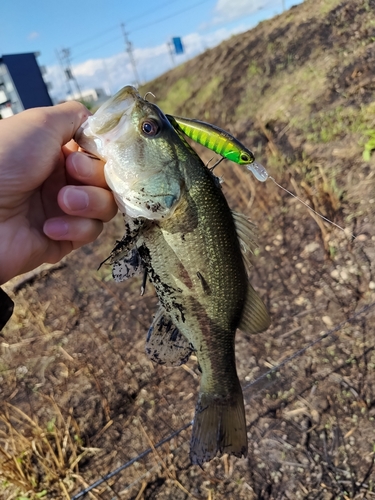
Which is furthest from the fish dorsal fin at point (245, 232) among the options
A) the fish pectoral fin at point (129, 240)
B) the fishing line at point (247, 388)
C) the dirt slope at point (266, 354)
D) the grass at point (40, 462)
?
the grass at point (40, 462)

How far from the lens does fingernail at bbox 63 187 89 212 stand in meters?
1.78

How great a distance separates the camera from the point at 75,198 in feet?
5.85

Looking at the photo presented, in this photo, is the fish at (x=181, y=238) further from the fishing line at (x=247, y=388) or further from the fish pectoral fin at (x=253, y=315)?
the fishing line at (x=247, y=388)

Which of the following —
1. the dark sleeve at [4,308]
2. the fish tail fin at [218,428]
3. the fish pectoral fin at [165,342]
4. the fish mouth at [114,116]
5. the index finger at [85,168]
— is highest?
the fish mouth at [114,116]

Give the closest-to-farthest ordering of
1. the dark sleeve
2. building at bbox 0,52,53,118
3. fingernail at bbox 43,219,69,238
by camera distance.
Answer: the dark sleeve < fingernail at bbox 43,219,69,238 < building at bbox 0,52,53,118

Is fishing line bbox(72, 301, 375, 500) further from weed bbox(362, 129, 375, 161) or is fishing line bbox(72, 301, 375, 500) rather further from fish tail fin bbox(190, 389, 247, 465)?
weed bbox(362, 129, 375, 161)

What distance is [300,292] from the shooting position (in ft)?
13.1

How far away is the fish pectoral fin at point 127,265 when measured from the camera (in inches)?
62.7

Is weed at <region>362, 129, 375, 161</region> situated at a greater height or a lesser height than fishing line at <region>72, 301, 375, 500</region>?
greater

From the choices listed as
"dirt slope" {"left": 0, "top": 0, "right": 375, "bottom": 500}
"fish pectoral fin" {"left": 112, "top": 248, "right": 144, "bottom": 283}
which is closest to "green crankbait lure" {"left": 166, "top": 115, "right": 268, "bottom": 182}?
"fish pectoral fin" {"left": 112, "top": 248, "right": 144, "bottom": 283}

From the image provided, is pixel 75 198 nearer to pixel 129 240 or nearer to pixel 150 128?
pixel 129 240

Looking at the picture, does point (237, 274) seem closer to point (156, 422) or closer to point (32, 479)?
point (156, 422)

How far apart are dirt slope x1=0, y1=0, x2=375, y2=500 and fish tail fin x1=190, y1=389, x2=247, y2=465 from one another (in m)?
1.06

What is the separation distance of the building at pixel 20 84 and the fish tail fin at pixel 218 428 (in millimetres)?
25941
